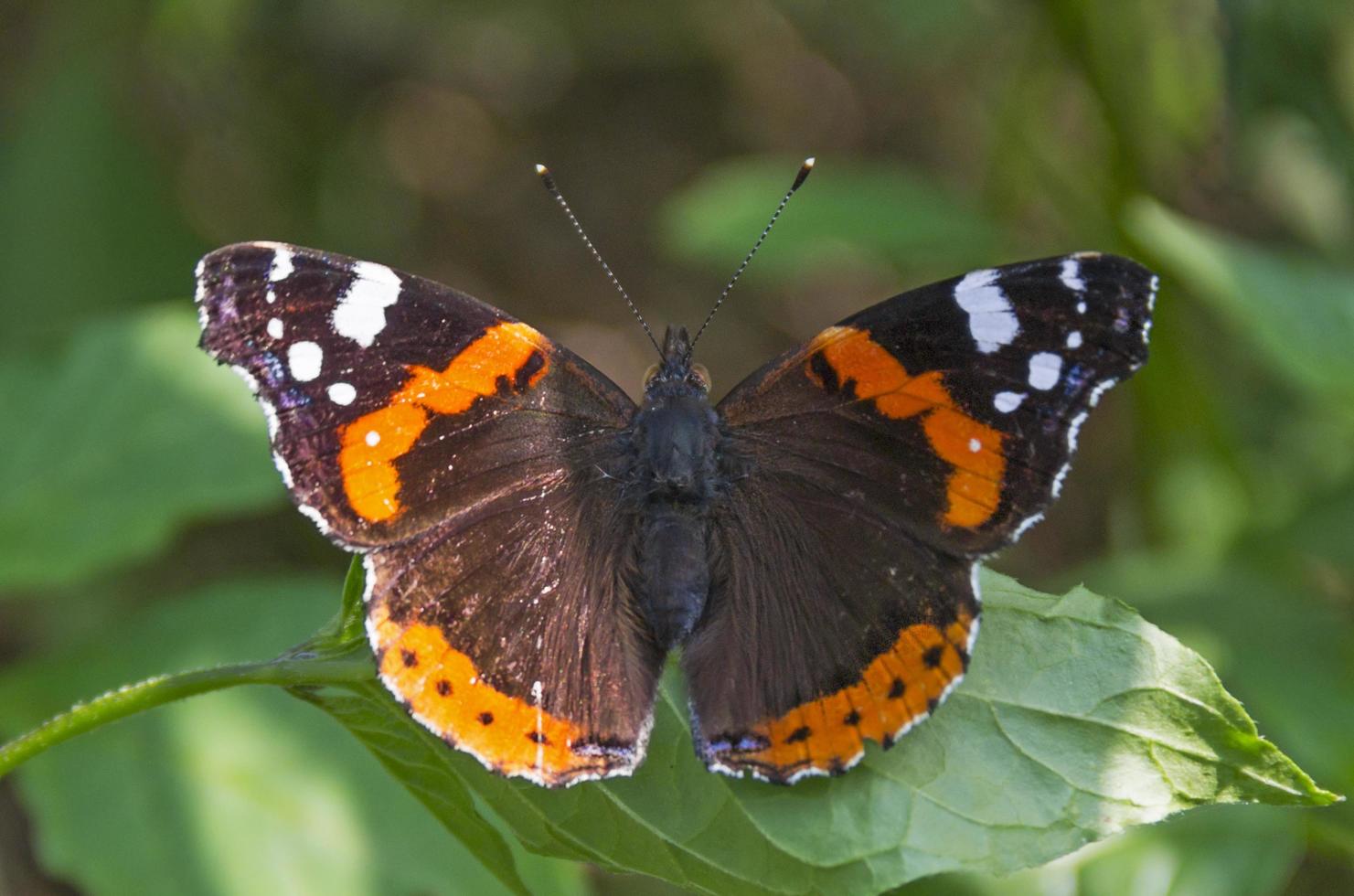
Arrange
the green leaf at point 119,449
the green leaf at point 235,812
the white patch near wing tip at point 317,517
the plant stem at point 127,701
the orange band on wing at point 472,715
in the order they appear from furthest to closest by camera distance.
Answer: the green leaf at point 119,449 < the green leaf at point 235,812 < the white patch near wing tip at point 317,517 < the orange band on wing at point 472,715 < the plant stem at point 127,701

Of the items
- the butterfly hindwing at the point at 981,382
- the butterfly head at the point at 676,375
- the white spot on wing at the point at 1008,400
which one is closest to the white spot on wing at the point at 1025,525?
the butterfly hindwing at the point at 981,382

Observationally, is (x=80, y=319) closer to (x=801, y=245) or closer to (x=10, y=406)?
(x=10, y=406)

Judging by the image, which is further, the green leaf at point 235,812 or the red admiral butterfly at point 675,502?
the green leaf at point 235,812

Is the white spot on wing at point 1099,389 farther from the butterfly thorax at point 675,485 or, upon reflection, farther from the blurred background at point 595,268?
the blurred background at point 595,268

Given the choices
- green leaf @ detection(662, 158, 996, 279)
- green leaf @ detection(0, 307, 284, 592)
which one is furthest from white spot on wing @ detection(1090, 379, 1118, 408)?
green leaf @ detection(662, 158, 996, 279)

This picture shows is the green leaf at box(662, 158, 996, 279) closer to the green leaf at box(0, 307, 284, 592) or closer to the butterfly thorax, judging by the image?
the green leaf at box(0, 307, 284, 592)

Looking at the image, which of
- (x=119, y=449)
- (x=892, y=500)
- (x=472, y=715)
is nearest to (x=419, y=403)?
(x=472, y=715)

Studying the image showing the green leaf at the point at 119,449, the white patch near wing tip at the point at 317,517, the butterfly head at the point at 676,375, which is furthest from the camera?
the green leaf at the point at 119,449
